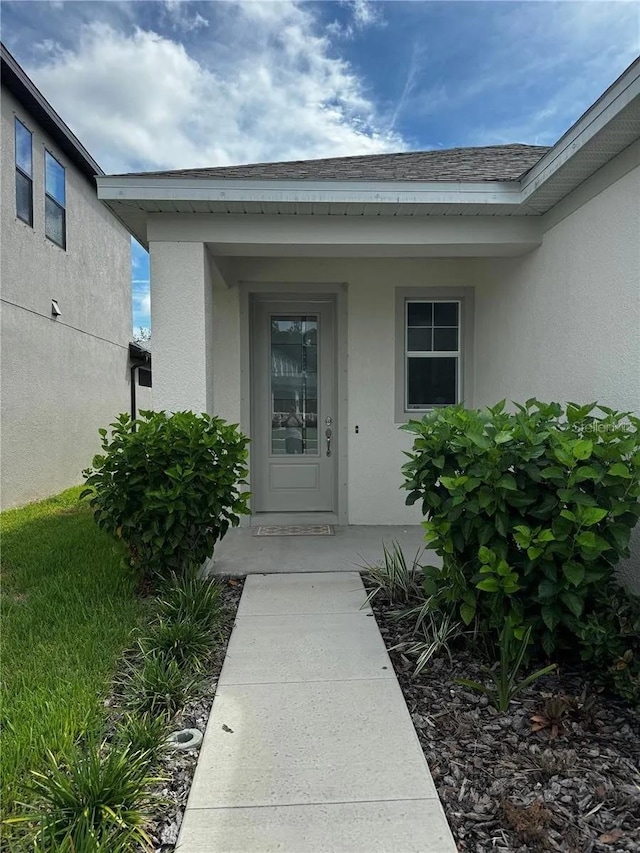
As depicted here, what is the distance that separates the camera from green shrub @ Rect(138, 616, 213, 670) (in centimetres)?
285

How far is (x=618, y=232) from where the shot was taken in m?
3.31

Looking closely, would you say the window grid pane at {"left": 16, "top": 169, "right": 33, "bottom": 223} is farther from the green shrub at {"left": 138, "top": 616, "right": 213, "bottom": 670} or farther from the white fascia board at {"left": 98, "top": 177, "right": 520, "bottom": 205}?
the green shrub at {"left": 138, "top": 616, "right": 213, "bottom": 670}

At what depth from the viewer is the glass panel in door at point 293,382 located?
5.99 metres

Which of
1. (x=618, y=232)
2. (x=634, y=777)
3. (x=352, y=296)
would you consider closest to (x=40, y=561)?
(x=352, y=296)

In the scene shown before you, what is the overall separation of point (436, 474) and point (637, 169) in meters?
2.14

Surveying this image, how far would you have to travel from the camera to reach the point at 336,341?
19.4 feet

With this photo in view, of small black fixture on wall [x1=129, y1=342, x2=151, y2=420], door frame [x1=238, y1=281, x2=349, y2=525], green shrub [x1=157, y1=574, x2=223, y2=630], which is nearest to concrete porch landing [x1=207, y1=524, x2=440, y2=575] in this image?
door frame [x1=238, y1=281, x2=349, y2=525]

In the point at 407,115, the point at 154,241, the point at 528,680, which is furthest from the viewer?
the point at 407,115

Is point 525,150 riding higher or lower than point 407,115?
lower

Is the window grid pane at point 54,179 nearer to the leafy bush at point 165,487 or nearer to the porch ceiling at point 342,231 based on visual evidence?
the porch ceiling at point 342,231

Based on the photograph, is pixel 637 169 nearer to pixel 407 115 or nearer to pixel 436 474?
pixel 436 474

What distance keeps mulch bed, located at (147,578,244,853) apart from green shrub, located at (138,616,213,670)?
0.09 meters

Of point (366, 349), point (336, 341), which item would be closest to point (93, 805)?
point (366, 349)

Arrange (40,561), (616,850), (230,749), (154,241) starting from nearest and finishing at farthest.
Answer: (616,850), (230,749), (154,241), (40,561)
